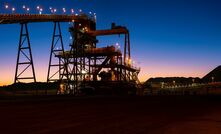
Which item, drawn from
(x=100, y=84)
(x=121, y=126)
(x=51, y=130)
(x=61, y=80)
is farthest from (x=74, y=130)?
(x=61, y=80)

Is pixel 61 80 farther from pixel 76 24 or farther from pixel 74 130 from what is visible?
pixel 74 130

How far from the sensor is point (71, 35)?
220 feet

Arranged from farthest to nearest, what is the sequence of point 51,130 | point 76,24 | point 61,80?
point 76,24 → point 61,80 → point 51,130

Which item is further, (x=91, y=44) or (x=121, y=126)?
(x=91, y=44)

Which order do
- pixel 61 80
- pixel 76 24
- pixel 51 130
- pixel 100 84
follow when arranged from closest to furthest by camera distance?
pixel 51 130
pixel 100 84
pixel 61 80
pixel 76 24

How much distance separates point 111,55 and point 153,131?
5472cm

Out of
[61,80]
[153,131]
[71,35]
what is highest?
[71,35]

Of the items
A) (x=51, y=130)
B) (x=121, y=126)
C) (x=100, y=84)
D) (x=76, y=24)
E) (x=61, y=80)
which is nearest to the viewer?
(x=51, y=130)

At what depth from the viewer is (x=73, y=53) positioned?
66.3m

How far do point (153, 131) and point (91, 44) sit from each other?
5855cm

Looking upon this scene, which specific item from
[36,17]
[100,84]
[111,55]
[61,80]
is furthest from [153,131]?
[111,55]

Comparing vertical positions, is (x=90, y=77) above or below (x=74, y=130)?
above

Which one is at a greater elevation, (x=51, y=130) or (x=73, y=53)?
(x=73, y=53)

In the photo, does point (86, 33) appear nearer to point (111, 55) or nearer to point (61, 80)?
point (111, 55)
